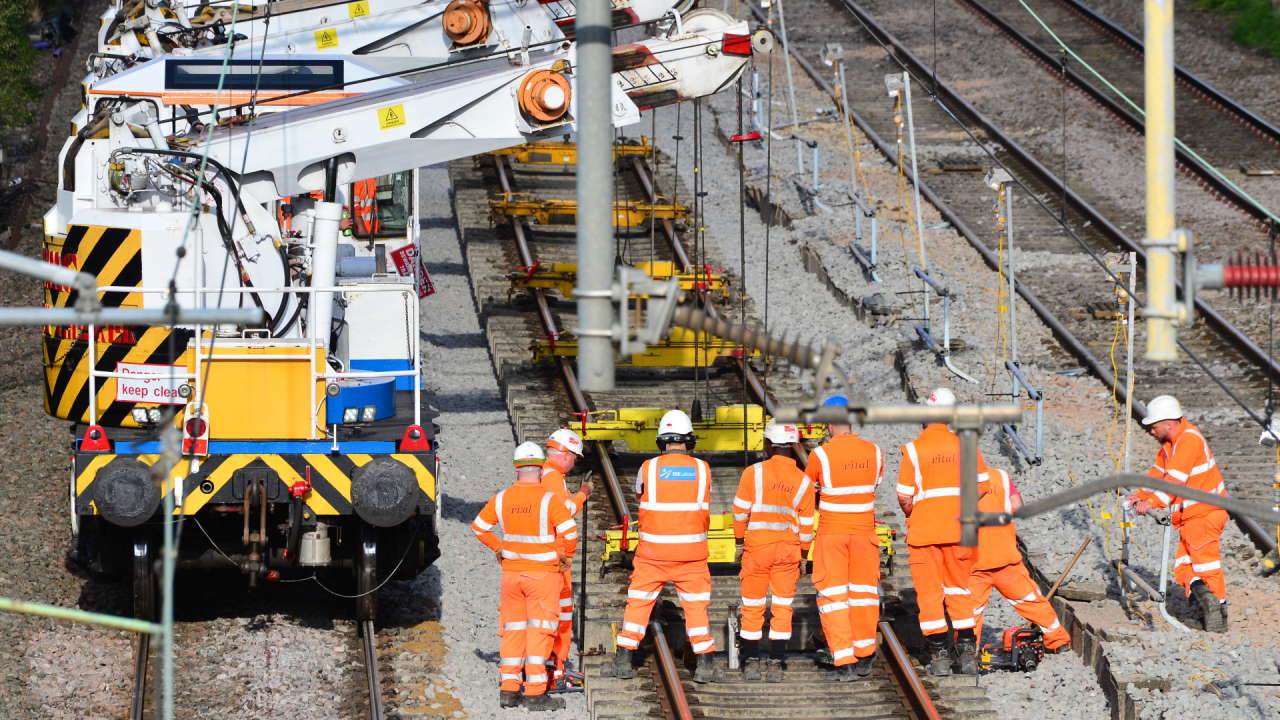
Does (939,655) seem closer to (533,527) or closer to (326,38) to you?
(533,527)

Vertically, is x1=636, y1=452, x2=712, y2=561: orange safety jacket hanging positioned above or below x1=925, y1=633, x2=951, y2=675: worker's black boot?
above

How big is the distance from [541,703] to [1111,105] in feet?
55.9

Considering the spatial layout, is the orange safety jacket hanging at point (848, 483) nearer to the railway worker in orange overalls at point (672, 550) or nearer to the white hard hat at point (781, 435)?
the white hard hat at point (781, 435)

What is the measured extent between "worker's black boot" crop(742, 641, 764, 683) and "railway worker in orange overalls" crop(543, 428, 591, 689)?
1109mm

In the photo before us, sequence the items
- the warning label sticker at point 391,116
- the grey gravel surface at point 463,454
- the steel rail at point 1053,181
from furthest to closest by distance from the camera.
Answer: the steel rail at point 1053,181 < the warning label sticker at point 391,116 < the grey gravel surface at point 463,454

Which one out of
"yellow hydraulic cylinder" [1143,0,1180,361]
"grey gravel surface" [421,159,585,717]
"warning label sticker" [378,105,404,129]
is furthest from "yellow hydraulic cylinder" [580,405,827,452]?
"yellow hydraulic cylinder" [1143,0,1180,361]

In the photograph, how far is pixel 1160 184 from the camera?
742 cm

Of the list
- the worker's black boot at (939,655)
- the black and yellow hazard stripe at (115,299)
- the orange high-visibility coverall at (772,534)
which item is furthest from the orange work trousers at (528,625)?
the black and yellow hazard stripe at (115,299)

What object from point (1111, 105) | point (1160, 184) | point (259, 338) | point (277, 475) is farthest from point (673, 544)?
point (1111, 105)

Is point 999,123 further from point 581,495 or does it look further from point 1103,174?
point 581,495

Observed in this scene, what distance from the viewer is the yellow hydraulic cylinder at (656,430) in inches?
592

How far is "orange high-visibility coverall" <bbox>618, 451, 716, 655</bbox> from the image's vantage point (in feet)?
38.4

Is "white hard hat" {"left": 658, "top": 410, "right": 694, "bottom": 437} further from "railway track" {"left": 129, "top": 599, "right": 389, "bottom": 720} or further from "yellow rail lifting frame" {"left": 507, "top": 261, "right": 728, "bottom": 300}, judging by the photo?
"yellow rail lifting frame" {"left": 507, "top": 261, "right": 728, "bottom": 300}

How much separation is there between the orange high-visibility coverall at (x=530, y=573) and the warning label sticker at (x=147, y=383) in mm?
2162
